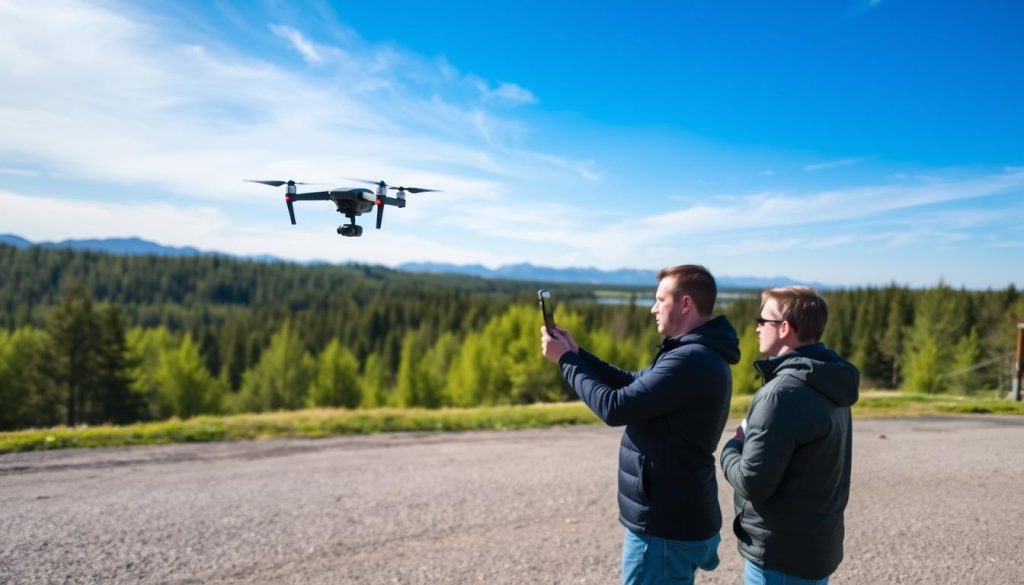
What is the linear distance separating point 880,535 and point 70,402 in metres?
48.4

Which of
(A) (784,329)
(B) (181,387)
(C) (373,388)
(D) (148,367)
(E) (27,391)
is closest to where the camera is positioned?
(A) (784,329)

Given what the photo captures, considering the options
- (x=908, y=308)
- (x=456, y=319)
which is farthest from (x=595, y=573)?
(x=456, y=319)

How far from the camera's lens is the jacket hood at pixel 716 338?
3.28 meters

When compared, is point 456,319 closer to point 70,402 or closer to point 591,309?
point 591,309

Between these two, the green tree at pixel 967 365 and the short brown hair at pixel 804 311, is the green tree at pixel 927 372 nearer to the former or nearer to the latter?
the green tree at pixel 967 365

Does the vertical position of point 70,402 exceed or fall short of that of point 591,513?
it falls short

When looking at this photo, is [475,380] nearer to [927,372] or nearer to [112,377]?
[112,377]

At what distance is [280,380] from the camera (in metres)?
64.6

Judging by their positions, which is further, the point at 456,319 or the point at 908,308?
the point at 456,319

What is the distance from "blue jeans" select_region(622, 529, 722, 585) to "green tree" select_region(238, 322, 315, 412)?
214 ft

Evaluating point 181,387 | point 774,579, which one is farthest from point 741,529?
point 181,387

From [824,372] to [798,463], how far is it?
1.65ft

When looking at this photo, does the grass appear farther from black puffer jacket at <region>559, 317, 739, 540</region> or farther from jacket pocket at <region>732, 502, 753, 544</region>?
jacket pocket at <region>732, 502, 753, 544</region>

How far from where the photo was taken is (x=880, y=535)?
7.30 m
